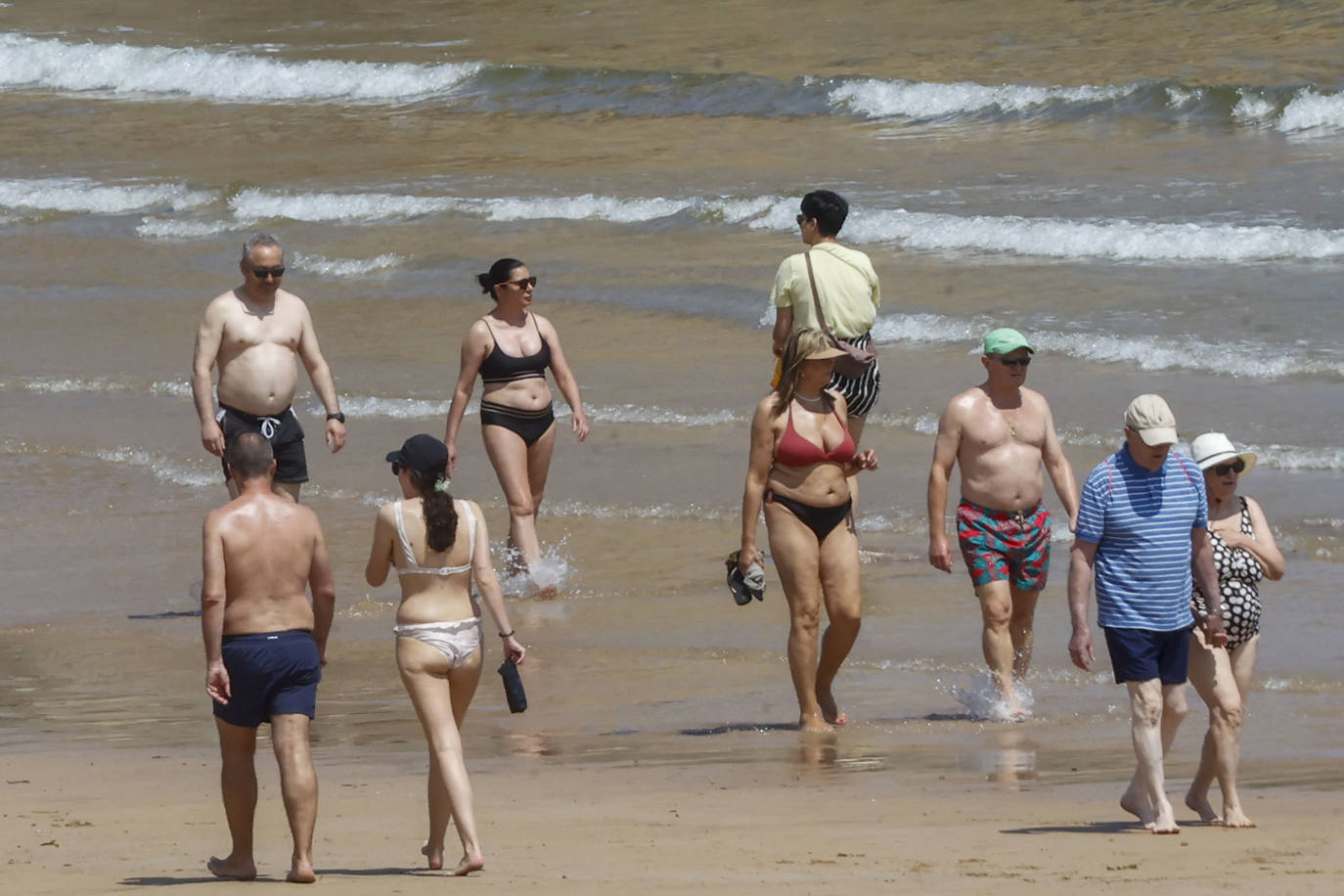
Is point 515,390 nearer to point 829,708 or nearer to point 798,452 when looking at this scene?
point 798,452

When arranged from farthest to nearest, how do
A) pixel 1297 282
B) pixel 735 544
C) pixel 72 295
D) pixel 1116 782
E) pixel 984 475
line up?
pixel 72 295, pixel 1297 282, pixel 735 544, pixel 984 475, pixel 1116 782

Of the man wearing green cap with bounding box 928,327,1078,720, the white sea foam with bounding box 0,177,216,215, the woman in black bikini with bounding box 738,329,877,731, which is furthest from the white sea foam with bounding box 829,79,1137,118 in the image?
the woman in black bikini with bounding box 738,329,877,731

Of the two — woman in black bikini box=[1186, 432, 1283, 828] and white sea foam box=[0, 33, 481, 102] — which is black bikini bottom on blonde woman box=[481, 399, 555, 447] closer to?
woman in black bikini box=[1186, 432, 1283, 828]

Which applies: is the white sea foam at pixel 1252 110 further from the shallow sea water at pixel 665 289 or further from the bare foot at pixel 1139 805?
the bare foot at pixel 1139 805

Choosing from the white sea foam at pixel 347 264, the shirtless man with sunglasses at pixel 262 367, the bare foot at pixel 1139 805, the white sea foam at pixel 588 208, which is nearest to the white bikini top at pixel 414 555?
the bare foot at pixel 1139 805

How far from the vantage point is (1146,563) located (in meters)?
6.28

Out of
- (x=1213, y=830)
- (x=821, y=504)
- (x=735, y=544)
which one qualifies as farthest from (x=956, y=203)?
(x=1213, y=830)

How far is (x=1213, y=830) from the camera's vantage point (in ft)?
20.1

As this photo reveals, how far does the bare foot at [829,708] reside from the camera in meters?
7.71

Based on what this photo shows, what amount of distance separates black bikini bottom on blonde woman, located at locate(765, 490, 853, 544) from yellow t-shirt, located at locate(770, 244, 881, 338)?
1.77 m

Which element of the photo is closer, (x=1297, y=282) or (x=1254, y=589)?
(x=1254, y=589)

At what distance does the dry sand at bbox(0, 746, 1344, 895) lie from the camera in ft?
18.0

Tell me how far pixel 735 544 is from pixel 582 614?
1470 millimetres

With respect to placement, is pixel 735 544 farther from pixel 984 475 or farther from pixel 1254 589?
pixel 1254 589
